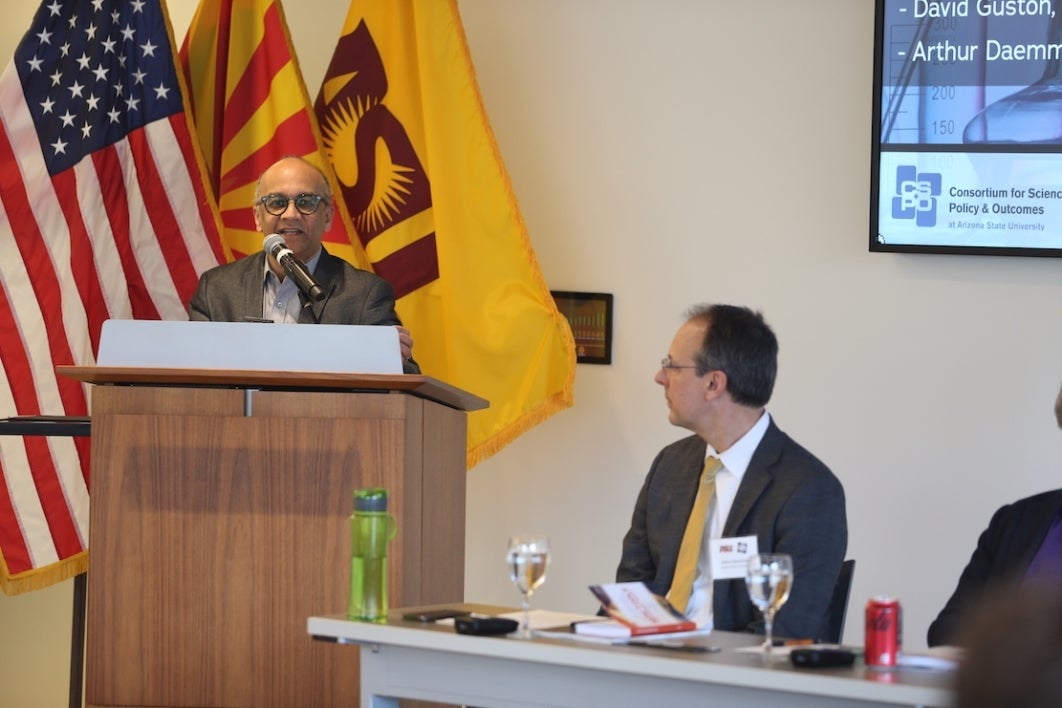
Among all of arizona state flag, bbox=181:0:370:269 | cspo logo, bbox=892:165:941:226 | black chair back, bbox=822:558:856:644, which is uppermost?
arizona state flag, bbox=181:0:370:269

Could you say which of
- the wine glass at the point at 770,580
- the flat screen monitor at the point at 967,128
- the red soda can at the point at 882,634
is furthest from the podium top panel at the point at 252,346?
the flat screen monitor at the point at 967,128

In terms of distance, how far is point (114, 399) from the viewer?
299cm

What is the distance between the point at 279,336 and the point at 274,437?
8.6 inches

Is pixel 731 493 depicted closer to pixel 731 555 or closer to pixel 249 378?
pixel 731 555

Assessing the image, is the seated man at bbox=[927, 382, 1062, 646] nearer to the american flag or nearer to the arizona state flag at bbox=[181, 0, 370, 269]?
the arizona state flag at bbox=[181, 0, 370, 269]

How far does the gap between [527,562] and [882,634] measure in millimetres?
596

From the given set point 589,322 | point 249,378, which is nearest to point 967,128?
point 589,322

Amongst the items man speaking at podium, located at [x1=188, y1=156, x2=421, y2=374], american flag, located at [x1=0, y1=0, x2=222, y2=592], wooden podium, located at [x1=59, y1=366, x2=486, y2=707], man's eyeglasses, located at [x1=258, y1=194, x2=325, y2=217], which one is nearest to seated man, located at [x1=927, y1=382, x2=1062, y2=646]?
wooden podium, located at [x1=59, y1=366, x2=486, y2=707]

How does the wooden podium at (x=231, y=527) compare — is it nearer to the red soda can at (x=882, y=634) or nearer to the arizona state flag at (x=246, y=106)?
the red soda can at (x=882, y=634)

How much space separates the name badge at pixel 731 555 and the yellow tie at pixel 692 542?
505mm

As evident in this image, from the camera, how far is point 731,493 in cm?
308

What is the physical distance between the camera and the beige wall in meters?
4.52

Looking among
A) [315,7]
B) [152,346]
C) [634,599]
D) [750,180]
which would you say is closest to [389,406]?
[152,346]

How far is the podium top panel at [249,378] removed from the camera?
2.89 metres
